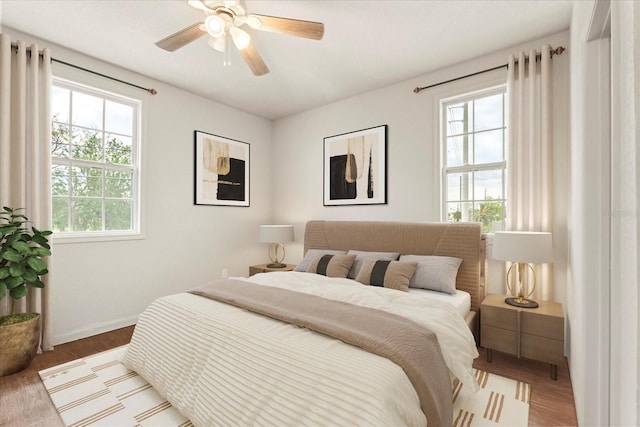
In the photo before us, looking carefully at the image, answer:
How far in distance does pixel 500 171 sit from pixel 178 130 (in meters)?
3.76

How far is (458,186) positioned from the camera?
321 cm

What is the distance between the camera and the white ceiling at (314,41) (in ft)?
7.41

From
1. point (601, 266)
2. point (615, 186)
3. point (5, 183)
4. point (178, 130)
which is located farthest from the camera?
point (178, 130)

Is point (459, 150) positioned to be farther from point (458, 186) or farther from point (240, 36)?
point (240, 36)

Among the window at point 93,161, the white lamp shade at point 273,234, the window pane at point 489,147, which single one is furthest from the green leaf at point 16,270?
the window pane at point 489,147

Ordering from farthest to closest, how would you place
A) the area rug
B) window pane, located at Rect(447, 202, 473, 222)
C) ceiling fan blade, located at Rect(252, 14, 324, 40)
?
1. window pane, located at Rect(447, 202, 473, 222)
2. ceiling fan blade, located at Rect(252, 14, 324, 40)
3. the area rug

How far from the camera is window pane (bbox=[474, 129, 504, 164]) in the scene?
297 centimetres

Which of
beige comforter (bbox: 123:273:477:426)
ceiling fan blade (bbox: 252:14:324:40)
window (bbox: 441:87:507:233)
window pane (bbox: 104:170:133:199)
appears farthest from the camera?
window pane (bbox: 104:170:133:199)

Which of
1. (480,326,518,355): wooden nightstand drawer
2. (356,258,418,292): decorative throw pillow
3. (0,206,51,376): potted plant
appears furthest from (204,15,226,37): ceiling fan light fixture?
(480,326,518,355): wooden nightstand drawer

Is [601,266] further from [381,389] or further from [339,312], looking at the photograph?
[339,312]

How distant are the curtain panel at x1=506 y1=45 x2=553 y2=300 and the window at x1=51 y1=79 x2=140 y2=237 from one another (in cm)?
398

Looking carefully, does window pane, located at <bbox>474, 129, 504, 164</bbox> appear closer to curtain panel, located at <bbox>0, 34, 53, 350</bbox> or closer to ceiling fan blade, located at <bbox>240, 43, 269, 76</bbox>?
ceiling fan blade, located at <bbox>240, 43, 269, 76</bbox>

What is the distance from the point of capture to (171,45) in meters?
2.17

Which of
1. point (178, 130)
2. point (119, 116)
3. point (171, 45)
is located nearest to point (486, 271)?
point (171, 45)
